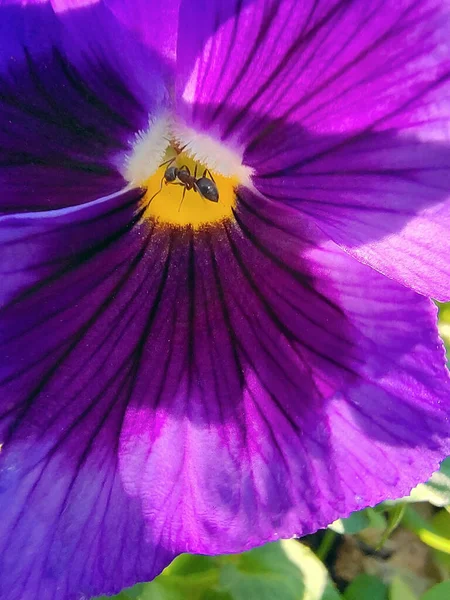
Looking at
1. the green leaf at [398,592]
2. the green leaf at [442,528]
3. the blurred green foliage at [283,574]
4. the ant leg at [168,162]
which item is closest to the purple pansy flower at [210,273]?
the ant leg at [168,162]

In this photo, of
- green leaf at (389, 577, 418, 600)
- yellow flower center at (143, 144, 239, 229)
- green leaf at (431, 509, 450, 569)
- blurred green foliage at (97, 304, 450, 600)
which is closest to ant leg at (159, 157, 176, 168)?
yellow flower center at (143, 144, 239, 229)

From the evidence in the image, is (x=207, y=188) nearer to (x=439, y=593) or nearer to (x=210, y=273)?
(x=210, y=273)

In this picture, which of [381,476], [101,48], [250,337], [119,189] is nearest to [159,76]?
[101,48]

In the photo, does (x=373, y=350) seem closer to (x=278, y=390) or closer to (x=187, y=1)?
Result: (x=278, y=390)

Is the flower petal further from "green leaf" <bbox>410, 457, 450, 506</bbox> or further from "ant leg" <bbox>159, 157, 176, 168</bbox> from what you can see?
"green leaf" <bbox>410, 457, 450, 506</bbox>

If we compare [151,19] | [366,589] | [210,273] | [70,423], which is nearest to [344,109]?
[151,19]

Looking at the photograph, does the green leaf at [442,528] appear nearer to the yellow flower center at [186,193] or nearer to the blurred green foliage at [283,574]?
the blurred green foliage at [283,574]
